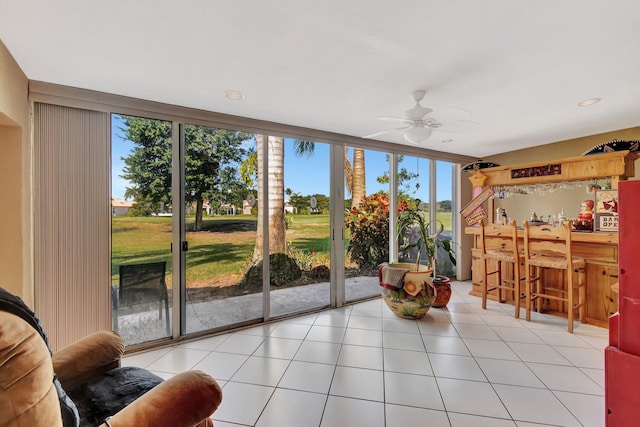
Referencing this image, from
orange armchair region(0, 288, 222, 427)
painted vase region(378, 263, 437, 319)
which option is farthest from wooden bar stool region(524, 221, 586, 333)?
orange armchair region(0, 288, 222, 427)

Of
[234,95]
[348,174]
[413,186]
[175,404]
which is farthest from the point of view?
[413,186]

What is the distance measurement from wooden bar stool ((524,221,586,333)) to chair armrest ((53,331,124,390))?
392cm

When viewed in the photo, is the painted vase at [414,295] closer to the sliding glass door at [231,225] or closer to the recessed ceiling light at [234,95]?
the sliding glass door at [231,225]

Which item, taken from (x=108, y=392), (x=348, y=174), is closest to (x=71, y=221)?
(x=108, y=392)

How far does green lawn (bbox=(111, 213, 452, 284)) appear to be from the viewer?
8.83 ft

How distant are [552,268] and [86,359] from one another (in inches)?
181

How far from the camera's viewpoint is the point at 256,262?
3.34 m

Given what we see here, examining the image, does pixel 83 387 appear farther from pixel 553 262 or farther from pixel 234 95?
pixel 553 262

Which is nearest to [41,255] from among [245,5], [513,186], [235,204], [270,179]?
[235,204]

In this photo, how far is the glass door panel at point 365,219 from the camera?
4.18 metres

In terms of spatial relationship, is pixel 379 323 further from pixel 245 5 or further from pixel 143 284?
pixel 245 5

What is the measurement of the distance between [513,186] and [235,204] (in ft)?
13.4

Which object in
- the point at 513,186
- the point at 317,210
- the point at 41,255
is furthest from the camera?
the point at 513,186

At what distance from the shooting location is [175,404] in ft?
3.70
